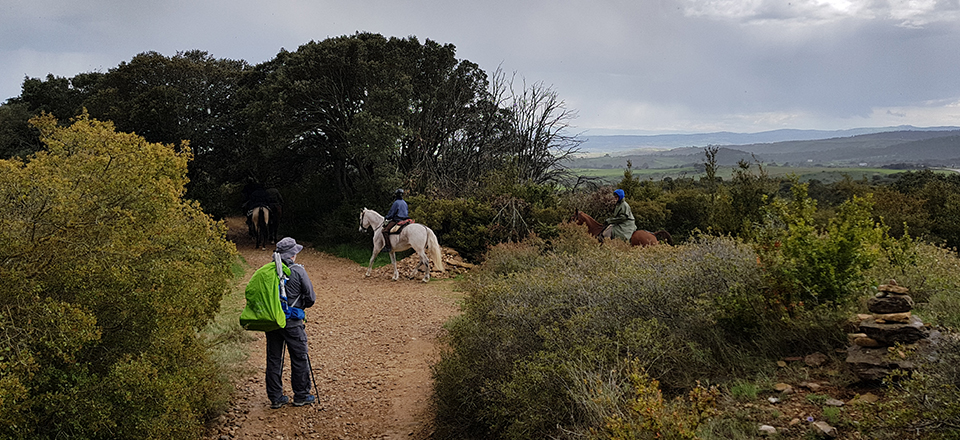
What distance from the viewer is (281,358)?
6.21 metres

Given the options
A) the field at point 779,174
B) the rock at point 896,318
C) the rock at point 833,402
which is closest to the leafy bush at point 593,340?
the rock at point 896,318

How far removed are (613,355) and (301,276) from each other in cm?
357

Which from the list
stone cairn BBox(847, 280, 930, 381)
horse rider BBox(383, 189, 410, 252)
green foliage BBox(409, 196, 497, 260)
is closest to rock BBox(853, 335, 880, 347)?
stone cairn BBox(847, 280, 930, 381)

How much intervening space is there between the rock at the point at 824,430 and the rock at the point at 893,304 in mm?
1328

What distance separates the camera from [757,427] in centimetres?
351

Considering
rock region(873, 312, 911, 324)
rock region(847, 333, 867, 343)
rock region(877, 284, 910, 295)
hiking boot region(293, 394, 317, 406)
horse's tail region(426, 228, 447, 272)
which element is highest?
rock region(877, 284, 910, 295)

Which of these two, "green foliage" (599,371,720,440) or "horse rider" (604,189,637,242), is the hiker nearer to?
"green foliage" (599,371,720,440)

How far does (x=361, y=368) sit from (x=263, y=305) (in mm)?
2434

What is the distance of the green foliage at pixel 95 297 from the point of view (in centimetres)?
366

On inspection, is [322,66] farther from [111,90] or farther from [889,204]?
[889,204]

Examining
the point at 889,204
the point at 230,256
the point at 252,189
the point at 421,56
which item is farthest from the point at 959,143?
the point at 230,256

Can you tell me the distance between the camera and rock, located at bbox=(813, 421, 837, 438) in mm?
3305

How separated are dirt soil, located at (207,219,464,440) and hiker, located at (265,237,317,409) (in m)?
0.24

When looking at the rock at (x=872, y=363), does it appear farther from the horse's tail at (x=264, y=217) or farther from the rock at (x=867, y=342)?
the horse's tail at (x=264, y=217)
